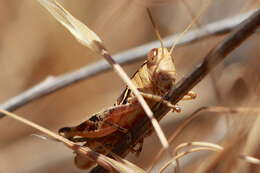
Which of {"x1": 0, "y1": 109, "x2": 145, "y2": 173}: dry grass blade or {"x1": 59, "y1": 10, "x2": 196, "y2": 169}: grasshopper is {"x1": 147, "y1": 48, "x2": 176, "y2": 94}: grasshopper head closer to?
{"x1": 59, "y1": 10, "x2": 196, "y2": 169}: grasshopper

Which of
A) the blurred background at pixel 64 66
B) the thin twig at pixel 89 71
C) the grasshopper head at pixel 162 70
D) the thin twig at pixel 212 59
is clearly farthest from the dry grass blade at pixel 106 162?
the blurred background at pixel 64 66

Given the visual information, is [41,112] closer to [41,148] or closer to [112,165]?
[41,148]

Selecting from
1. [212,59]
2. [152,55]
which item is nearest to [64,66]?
[152,55]

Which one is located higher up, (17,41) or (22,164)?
(17,41)

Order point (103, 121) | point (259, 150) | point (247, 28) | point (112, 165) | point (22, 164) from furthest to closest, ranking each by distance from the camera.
A: point (22, 164)
point (259, 150)
point (103, 121)
point (112, 165)
point (247, 28)

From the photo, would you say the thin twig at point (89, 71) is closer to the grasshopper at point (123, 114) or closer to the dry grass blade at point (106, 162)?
the grasshopper at point (123, 114)

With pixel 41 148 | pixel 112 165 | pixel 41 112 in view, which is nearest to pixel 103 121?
pixel 112 165

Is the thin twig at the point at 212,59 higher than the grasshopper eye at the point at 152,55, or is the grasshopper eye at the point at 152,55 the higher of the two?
the grasshopper eye at the point at 152,55

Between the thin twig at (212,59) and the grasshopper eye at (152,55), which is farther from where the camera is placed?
the grasshopper eye at (152,55)

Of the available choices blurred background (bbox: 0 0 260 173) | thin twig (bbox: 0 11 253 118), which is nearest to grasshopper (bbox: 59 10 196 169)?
thin twig (bbox: 0 11 253 118)
